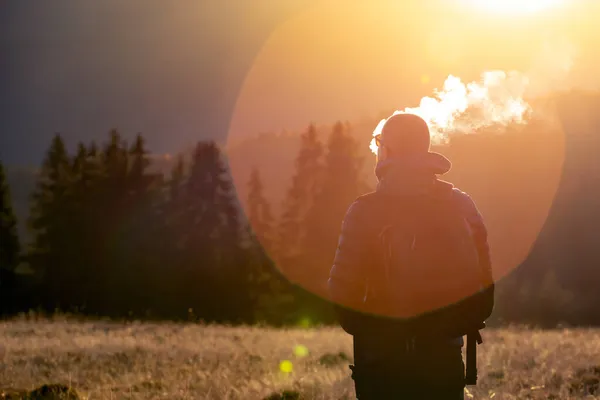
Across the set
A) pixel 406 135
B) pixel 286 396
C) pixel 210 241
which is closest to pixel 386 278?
pixel 406 135

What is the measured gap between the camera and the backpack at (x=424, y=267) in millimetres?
4094

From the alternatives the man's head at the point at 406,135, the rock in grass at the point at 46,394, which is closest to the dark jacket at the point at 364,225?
the man's head at the point at 406,135

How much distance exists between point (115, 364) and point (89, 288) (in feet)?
107

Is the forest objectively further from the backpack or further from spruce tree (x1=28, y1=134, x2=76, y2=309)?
the backpack

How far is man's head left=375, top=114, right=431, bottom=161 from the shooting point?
4.27 m

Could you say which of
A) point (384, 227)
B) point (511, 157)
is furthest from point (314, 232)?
point (384, 227)

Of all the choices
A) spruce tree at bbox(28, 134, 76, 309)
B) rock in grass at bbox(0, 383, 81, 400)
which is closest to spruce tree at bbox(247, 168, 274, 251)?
spruce tree at bbox(28, 134, 76, 309)

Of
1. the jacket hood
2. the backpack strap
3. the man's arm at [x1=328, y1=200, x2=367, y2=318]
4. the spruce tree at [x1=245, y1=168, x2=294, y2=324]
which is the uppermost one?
the jacket hood

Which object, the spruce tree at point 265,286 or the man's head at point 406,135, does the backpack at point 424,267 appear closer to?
the man's head at point 406,135

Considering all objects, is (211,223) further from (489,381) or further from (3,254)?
(489,381)

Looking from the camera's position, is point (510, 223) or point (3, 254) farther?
point (510, 223)

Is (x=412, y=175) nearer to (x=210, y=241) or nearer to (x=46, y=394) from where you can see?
(x=46, y=394)

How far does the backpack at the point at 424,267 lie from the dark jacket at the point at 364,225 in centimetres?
5

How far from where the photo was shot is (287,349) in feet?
44.8
